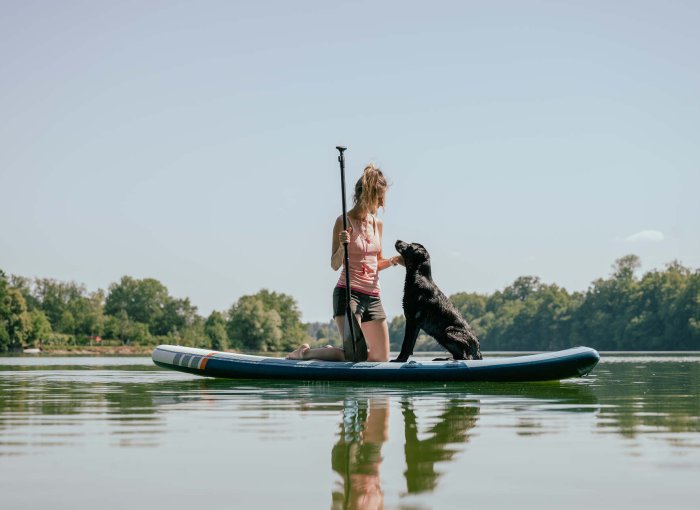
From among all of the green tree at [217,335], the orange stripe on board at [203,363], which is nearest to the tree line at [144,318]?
the green tree at [217,335]

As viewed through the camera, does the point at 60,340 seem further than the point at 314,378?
A: Yes

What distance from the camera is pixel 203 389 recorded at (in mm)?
9977

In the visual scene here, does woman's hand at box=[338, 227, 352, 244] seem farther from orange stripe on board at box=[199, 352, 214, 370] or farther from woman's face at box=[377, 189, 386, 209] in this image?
orange stripe on board at box=[199, 352, 214, 370]

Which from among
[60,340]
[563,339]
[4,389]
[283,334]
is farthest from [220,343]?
[4,389]

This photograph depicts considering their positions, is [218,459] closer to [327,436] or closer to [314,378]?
[327,436]

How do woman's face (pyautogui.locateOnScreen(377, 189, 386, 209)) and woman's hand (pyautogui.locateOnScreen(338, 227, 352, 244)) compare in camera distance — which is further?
woman's face (pyautogui.locateOnScreen(377, 189, 386, 209))

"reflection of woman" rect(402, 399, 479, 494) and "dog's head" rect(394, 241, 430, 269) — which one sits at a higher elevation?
"dog's head" rect(394, 241, 430, 269)

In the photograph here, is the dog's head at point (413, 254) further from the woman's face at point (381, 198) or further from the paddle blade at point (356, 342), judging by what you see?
the paddle blade at point (356, 342)

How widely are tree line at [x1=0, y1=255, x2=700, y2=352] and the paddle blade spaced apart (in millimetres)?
75285

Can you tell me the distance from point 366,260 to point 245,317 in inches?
3526

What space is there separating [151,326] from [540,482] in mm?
110923

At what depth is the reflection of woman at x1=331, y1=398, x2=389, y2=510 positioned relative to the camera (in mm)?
3517

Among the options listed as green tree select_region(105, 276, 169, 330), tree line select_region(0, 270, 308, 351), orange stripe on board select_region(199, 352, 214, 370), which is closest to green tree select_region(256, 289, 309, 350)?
tree line select_region(0, 270, 308, 351)

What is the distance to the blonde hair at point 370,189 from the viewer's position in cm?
1019
